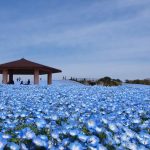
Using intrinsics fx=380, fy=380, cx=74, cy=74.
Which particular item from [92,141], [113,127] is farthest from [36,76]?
[92,141]

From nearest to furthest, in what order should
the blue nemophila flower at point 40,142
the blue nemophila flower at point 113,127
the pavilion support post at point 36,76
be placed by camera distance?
the blue nemophila flower at point 40,142, the blue nemophila flower at point 113,127, the pavilion support post at point 36,76

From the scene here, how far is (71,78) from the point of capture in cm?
3481

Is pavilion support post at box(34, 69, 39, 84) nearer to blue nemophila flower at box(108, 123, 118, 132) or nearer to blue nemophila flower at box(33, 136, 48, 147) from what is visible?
blue nemophila flower at box(108, 123, 118, 132)

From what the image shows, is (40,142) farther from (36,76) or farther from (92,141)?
(36,76)

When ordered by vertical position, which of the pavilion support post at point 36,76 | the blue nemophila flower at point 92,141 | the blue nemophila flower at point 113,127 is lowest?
the blue nemophila flower at point 92,141

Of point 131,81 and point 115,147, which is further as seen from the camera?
point 131,81

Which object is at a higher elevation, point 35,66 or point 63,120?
point 35,66

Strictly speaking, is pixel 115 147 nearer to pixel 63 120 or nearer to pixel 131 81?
pixel 63 120

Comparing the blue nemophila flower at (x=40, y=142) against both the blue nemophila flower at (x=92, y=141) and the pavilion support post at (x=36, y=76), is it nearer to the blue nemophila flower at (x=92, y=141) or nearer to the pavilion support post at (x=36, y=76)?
the blue nemophila flower at (x=92, y=141)

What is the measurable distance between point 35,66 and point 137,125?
1944 cm

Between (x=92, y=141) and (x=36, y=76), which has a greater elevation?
(x=36, y=76)

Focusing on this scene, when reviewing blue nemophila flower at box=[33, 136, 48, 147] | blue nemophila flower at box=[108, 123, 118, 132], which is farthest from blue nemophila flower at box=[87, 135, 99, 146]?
blue nemophila flower at box=[108, 123, 118, 132]

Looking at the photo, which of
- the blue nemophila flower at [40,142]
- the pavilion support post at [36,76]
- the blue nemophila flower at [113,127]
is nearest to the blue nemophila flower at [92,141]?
the blue nemophila flower at [40,142]

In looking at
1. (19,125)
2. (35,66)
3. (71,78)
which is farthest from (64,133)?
(71,78)
